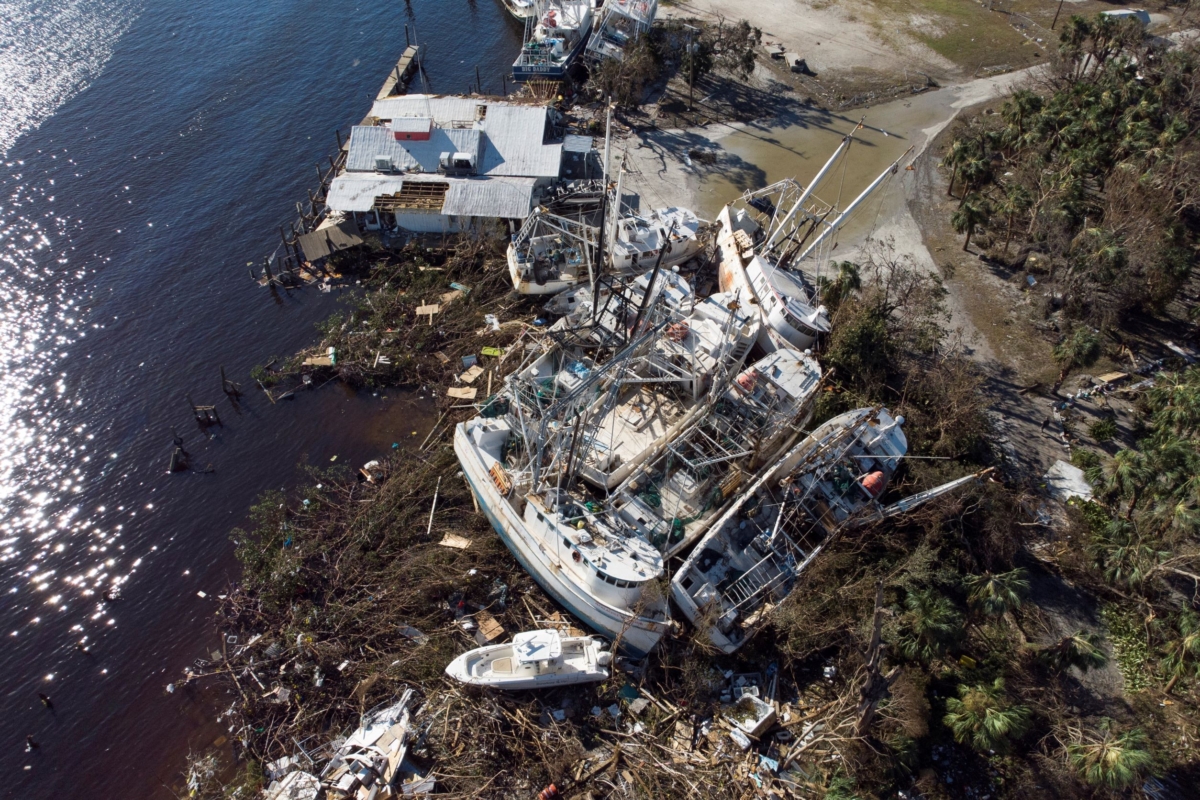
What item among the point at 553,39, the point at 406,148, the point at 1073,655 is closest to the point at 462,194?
the point at 406,148

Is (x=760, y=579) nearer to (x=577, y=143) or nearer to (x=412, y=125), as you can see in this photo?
(x=577, y=143)

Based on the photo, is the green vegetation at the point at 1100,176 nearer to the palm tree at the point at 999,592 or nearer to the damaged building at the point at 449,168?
the palm tree at the point at 999,592

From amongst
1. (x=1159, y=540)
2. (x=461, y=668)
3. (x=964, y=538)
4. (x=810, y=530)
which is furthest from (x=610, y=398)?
(x=1159, y=540)

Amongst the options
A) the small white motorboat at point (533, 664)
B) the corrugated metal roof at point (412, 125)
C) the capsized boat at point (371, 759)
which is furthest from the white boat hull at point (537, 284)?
the capsized boat at point (371, 759)

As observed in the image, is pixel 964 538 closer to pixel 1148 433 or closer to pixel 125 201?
pixel 1148 433

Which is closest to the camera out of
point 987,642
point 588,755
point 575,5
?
point 588,755

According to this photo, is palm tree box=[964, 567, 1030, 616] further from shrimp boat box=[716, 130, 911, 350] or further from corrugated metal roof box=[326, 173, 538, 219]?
corrugated metal roof box=[326, 173, 538, 219]
